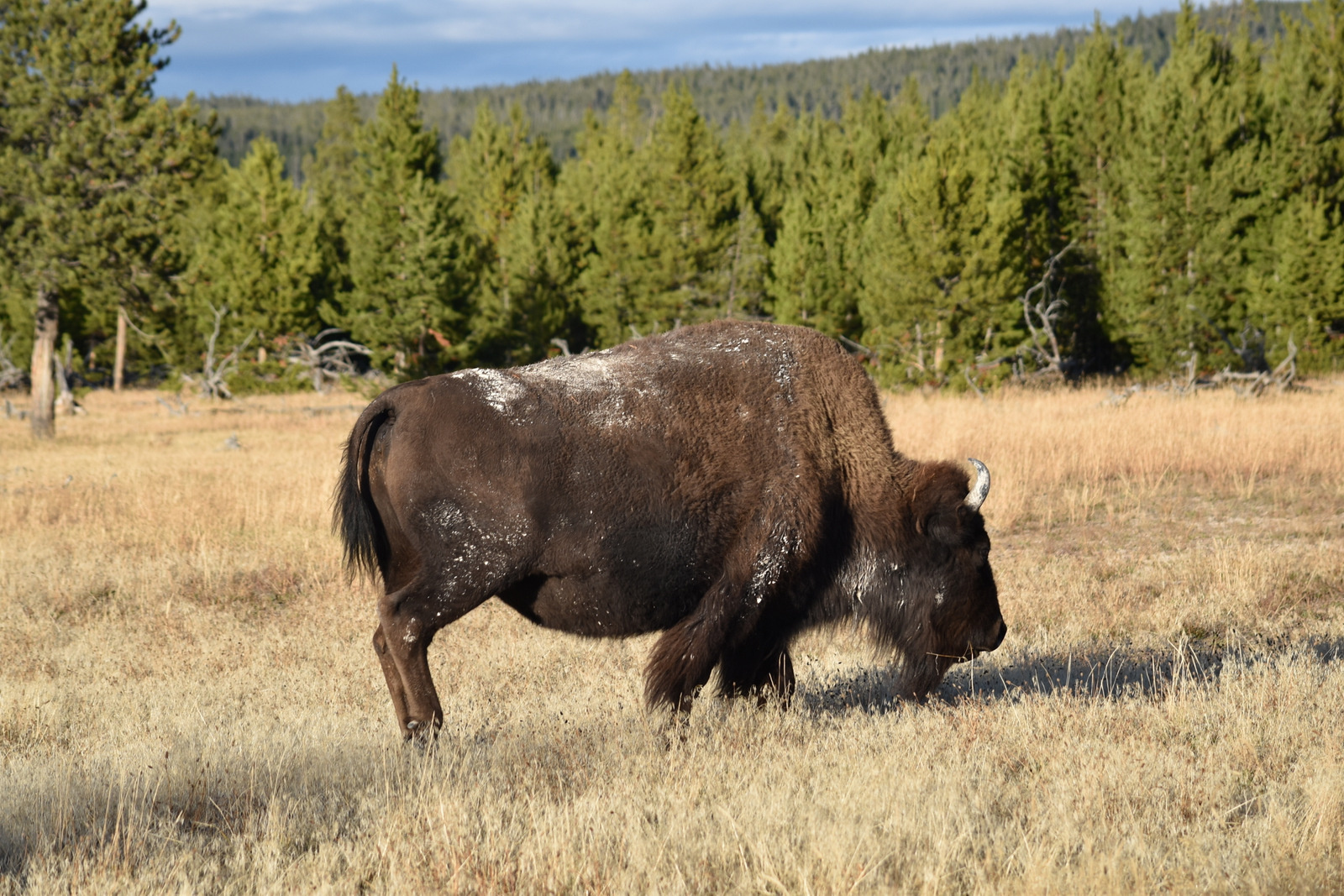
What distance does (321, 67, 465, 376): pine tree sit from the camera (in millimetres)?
30453

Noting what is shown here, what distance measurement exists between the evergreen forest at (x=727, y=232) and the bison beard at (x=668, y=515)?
19.2 m

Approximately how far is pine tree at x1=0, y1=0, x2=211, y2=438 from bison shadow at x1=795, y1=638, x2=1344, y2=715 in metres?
19.7

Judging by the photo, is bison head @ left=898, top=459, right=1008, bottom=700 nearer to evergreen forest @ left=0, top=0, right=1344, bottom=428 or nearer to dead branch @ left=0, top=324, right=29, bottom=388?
evergreen forest @ left=0, top=0, right=1344, bottom=428

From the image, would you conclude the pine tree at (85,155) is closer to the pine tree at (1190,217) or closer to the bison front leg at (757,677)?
the bison front leg at (757,677)

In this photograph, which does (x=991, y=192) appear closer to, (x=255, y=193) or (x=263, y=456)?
(x=263, y=456)

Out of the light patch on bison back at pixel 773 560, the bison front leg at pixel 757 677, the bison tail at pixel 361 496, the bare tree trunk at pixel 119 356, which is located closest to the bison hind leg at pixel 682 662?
the light patch on bison back at pixel 773 560

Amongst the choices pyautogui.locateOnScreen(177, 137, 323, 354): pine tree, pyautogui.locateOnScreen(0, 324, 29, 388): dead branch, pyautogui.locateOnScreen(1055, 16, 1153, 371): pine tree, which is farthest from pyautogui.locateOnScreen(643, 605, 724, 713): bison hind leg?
pyautogui.locateOnScreen(0, 324, 29, 388): dead branch

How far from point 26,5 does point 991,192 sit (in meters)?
23.3

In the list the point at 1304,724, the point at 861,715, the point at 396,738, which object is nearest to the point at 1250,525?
the point at 1304,724

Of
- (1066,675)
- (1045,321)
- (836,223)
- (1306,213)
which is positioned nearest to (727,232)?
(836,223)

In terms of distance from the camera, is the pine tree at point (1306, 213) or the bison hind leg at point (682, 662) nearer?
the bison hind leg at point (682, 662)

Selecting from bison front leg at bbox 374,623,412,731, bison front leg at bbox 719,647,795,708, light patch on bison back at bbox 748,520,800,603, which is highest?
light patch on bison back at bbox 748,520,800,603

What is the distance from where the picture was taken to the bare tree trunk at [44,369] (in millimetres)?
21781

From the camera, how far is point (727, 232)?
122 feet
